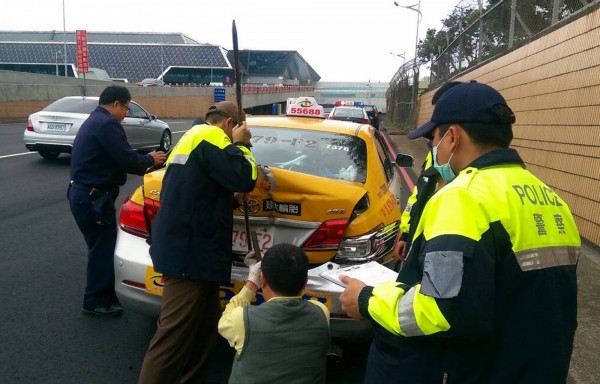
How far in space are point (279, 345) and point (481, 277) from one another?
1.03 meters

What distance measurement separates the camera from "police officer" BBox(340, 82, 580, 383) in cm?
140

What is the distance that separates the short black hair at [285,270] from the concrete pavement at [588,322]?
38.0 inches

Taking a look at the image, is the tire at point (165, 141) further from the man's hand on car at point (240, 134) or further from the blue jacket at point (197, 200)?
the blue jacket at point (197, 200)

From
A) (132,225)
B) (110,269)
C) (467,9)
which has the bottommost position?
(110,269)

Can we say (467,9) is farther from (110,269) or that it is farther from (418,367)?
(418,367)

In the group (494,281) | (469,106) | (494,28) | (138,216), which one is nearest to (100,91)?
(494,28)

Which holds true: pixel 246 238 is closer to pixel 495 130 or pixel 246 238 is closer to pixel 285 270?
pixel 285 270

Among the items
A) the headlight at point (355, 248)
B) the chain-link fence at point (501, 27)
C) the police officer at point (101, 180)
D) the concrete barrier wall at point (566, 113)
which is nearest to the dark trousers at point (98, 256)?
the police officer at point (101, 180)

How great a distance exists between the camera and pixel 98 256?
3.90 meters

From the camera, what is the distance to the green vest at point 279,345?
83.5 inches

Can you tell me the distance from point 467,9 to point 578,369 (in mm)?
14310

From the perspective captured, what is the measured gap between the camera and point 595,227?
5.92 m

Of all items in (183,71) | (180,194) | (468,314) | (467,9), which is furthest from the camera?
(183,71)

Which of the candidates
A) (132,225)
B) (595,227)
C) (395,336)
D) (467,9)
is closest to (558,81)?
(595,227)
